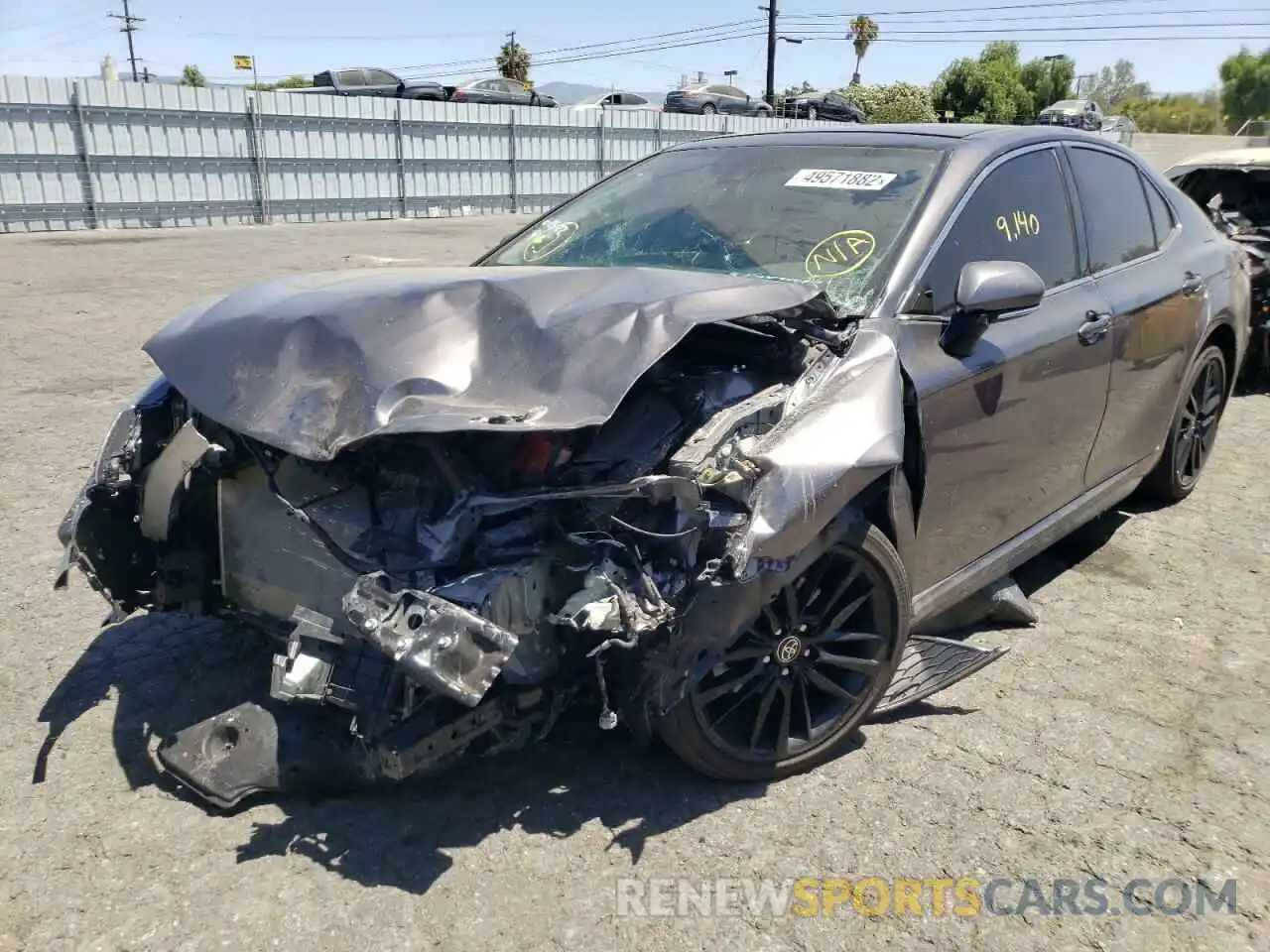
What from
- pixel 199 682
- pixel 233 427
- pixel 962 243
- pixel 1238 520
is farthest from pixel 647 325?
pixel 1238 520

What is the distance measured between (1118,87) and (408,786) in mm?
89014

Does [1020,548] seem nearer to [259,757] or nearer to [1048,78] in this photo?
[259,757]

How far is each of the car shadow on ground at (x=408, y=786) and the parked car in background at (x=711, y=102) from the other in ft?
102

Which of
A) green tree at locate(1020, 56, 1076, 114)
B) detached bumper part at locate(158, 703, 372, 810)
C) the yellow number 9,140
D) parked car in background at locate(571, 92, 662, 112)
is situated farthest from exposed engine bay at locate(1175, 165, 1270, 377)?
green tree at locate(1020, 56, 1076, 114)

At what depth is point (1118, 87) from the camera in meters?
76.9

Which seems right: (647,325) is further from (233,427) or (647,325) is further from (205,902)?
(205,902)

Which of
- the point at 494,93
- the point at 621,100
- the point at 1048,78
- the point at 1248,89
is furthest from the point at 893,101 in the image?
the point at 1248,89

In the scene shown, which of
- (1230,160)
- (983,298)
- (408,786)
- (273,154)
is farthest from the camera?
(273,154)

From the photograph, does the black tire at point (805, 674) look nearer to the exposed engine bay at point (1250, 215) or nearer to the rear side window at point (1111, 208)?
the rear side window at point (1111, 208)

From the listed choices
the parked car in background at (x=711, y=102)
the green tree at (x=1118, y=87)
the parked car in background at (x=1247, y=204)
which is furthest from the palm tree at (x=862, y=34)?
the parked car in background at (x=1247, y=204)

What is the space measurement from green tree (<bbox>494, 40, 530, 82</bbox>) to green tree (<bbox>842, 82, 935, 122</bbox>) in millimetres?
25498

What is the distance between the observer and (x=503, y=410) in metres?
2.35

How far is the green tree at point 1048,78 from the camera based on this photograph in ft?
165

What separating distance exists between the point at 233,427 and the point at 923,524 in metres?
2.00
